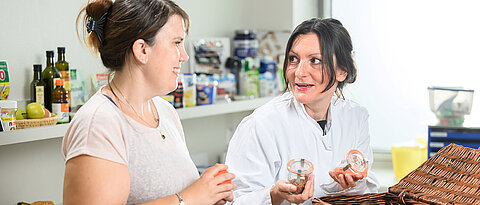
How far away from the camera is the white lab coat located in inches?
74.1

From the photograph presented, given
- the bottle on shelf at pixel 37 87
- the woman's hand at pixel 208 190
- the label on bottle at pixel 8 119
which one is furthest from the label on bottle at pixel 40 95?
the woman's hand at pixel 208 190

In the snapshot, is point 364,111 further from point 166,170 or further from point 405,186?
point 166,170

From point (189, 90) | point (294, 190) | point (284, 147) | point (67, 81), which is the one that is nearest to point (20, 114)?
point (67, 81)

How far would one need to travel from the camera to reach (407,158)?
332 centimetres

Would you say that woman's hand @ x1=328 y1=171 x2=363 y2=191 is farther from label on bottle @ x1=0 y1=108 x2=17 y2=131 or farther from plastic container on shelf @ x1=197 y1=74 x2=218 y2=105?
plastic container on shelf @ x1=197 y1=74 x2=218 y2=105

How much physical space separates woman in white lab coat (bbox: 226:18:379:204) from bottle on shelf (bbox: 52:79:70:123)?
790 millimetres

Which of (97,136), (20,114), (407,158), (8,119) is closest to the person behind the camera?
(97,136)

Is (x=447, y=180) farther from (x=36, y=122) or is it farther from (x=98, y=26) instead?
(x=36, y=122)

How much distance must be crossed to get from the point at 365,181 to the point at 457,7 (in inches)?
74.0

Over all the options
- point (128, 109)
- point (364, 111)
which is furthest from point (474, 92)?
point (128, 109)

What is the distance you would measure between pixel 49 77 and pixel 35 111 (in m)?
0.21

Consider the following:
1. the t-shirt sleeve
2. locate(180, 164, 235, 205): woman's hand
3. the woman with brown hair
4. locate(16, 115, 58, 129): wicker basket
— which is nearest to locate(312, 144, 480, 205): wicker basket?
locate(180, 164, 235, 205): woman's hand

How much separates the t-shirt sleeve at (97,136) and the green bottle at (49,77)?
3.55ft

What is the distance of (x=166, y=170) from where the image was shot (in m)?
1.46
